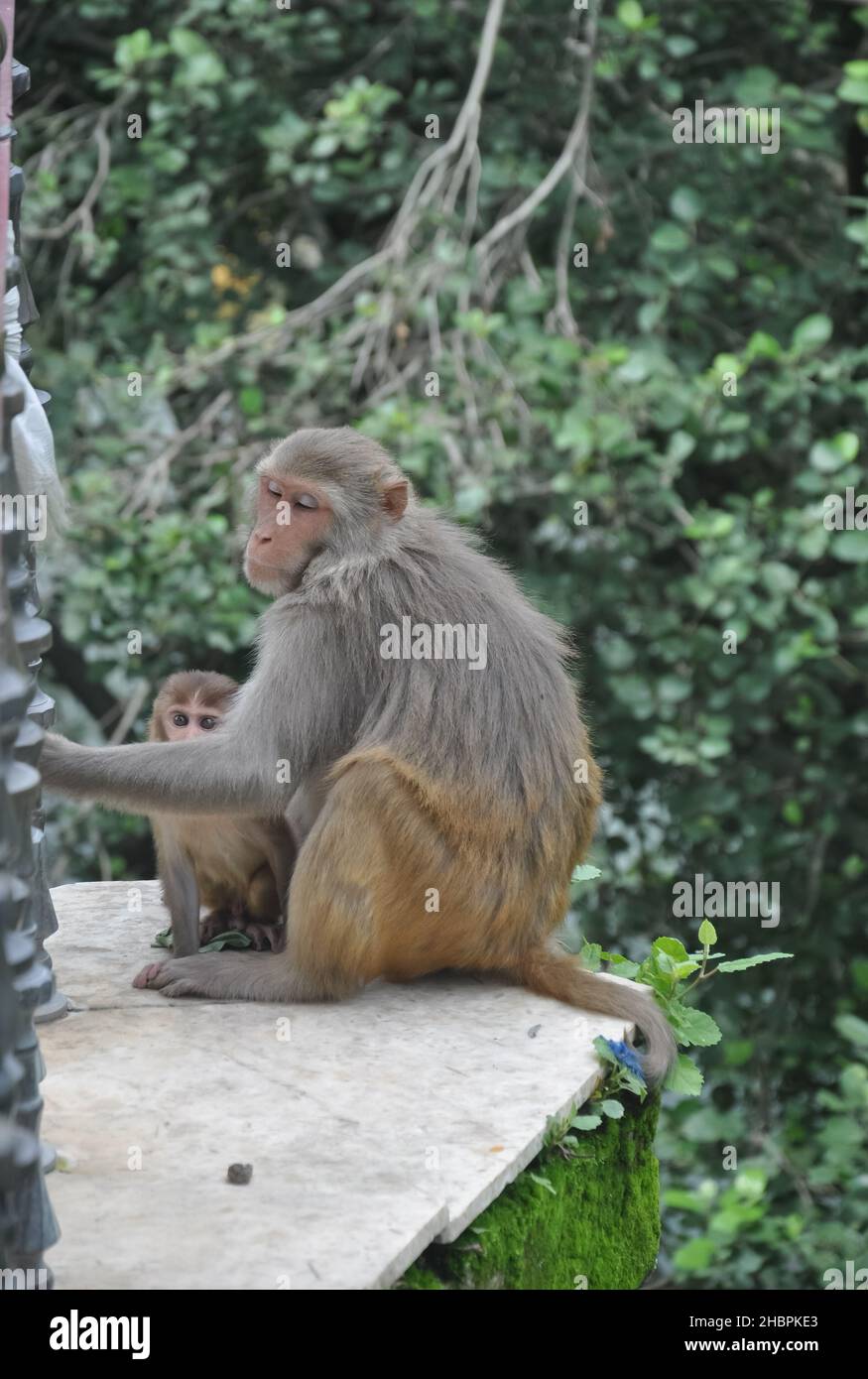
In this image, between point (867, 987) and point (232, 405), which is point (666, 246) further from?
point (867, 987)

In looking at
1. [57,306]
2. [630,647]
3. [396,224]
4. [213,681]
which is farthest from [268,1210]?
[57,306]

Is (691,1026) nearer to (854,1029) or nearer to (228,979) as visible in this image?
(228,979)

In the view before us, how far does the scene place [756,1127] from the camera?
8.35 metres

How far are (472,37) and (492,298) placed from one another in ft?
5.17

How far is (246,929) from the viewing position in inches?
207

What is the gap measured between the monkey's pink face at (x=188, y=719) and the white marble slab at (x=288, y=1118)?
69 centimetres

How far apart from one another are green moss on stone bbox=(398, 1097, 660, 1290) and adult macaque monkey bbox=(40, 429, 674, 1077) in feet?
0.90

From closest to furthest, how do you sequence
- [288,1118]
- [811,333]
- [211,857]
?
[288,1118] < [211,857] < [811,333]

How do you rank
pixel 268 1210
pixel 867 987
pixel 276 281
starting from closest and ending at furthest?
pixel 268 1210, pixel 867 987, pixel 276 281

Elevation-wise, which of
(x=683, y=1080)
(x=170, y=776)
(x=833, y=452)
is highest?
(x=833, y=452)

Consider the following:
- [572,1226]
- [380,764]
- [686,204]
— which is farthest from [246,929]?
[686,204]

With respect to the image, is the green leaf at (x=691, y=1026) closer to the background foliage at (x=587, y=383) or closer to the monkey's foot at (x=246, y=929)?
the monkey's foot at (x=246, y=929)

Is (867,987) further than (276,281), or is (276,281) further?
(276,281)

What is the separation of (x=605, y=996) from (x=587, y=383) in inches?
129
